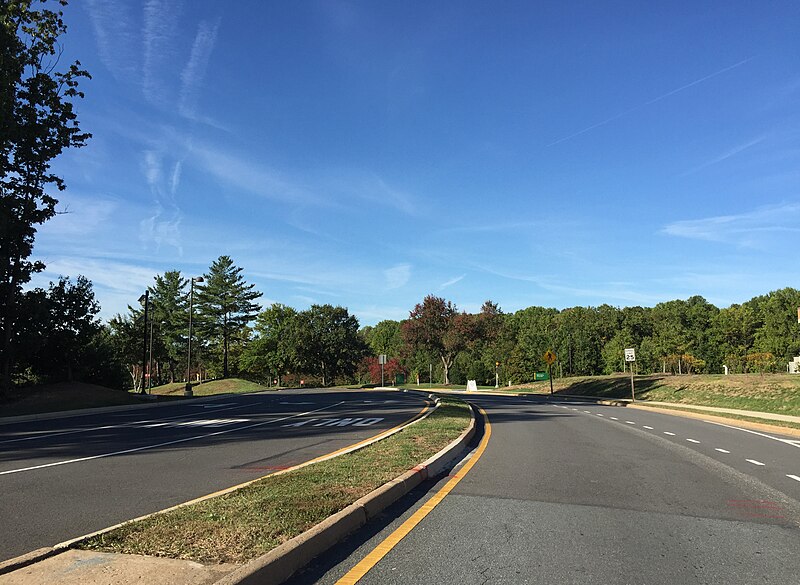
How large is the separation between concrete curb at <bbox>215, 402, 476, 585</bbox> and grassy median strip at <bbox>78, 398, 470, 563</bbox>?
0.45 ft

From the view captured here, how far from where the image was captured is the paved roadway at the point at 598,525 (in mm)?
4582

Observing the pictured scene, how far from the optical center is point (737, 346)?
89688 millimetres

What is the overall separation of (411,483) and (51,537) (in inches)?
168

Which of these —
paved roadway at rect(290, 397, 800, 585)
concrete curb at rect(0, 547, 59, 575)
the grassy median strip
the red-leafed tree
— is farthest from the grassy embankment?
the red-leafed tree

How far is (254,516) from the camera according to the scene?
18.1 feet

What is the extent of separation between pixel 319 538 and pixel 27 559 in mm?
2309

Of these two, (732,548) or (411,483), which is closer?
(732,548)

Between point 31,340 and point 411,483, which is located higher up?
point 31,340

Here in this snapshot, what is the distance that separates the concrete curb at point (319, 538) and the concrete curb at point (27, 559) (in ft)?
5.82

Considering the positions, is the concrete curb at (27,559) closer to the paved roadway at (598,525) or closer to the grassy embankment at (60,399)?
the paved roadway at (598,525)

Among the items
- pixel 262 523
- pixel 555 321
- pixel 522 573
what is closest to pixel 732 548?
pixel 522 573

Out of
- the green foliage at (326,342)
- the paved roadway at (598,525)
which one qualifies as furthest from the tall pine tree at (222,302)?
the paved roadway at (598,525)

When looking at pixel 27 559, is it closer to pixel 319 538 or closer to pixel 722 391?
pixel 319 538

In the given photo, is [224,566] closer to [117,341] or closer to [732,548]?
[732,548]
